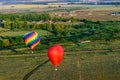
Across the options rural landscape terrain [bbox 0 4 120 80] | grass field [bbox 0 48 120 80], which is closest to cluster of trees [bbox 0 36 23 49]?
rural landscape terrain [bbox 0 4 120 80]

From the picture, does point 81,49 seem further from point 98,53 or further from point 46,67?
point 46,67

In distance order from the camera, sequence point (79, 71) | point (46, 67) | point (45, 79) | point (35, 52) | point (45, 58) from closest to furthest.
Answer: point (45, 79) < point (79, 71) < point (46, 67) < point (45, 58) < point (35, 52)

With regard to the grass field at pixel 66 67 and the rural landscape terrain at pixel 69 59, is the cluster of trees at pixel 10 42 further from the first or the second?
the grass field at pixel 66 67

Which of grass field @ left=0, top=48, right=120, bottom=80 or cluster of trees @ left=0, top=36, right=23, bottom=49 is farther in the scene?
cluster of trees @ left=0, top=36, right=23, bottom=49

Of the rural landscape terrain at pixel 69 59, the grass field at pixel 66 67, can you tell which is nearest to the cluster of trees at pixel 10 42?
the rural landscape terrain at pixel 69 59

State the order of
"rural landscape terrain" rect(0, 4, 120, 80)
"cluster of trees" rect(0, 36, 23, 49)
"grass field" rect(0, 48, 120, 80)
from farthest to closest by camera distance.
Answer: "cluster of trees" rect(0, 36, 23, 49) → "rural landscape terrain" rect(0, 4, 120, 80) → "grass field" rect(0, 48, 120, 80)

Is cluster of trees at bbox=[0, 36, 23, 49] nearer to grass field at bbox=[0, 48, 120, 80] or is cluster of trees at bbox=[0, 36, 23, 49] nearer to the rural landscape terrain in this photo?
the rural landscape terrain

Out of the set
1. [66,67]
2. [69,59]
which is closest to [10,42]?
[69,59]

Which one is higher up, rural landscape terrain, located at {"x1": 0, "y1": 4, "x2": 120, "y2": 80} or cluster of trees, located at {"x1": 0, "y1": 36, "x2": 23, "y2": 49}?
rural landscape terrain, located at {"x1": 0, "y1": 4, "x2": 120, "y2": 80}

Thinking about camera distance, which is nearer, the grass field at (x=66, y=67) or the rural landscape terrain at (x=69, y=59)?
the grass field at (x=66, y=67)

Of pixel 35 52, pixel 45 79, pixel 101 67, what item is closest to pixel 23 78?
pixel 45 79

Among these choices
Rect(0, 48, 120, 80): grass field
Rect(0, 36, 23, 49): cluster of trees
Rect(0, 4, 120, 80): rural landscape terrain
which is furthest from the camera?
Rect(0, 36, 23, 49): cluster of trees
